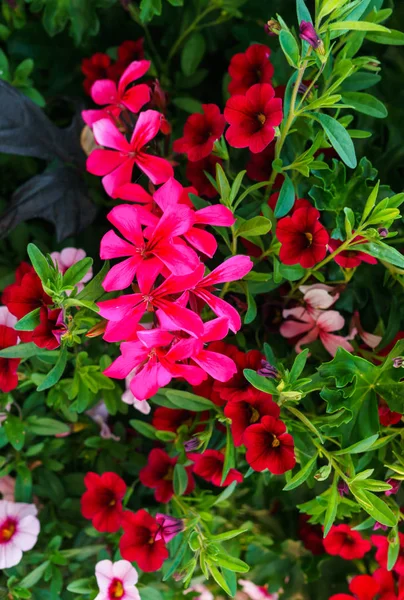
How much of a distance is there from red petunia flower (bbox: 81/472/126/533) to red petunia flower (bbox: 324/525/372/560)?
257 mm

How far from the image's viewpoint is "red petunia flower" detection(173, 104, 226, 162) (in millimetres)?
642

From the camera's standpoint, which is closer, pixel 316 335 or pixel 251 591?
pixel 316 335

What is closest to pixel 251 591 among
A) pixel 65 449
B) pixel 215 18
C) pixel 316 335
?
pixel 65 449

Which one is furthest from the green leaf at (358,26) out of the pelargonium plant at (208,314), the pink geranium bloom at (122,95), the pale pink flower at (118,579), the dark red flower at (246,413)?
the pale pink flower at (118,579)

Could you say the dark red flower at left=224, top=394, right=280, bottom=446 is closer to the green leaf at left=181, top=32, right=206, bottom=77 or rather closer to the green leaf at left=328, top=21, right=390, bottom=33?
the green leaf at left=328, top=21, right=390, bottom=33

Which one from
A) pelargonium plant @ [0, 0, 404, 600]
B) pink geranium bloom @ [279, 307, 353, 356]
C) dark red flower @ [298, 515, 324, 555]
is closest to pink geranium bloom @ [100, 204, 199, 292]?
pelargonium plant @ [0, 0, 404, 600]

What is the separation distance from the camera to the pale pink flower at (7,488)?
2.73ft

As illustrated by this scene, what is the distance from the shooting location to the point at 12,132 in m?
0.79

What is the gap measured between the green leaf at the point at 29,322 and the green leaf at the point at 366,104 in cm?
38

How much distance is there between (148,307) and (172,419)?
9.5 inches

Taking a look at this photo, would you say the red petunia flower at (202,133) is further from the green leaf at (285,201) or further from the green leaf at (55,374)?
the green leaf at (55,374)

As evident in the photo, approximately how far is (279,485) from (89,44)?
2.37 feet

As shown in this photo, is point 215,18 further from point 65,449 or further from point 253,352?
point 65,449

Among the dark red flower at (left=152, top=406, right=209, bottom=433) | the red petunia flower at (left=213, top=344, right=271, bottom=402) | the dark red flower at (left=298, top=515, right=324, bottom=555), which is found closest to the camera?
the red petunia flower at (left=213, top=344, right=271, bottom=402)
